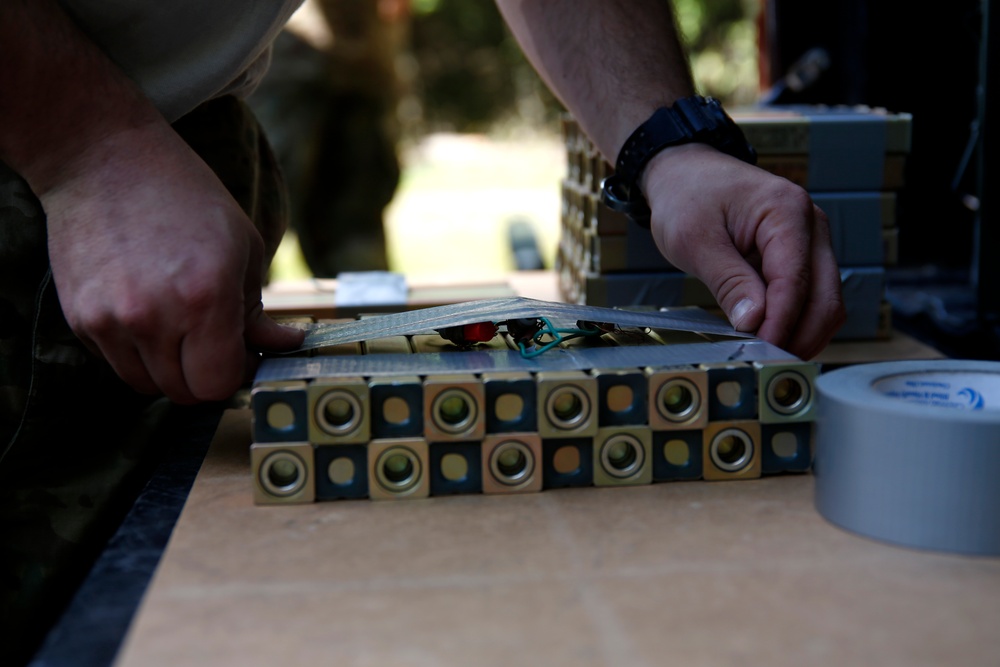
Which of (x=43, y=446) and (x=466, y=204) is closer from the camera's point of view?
(x=43, y=446)

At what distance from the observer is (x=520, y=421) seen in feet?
2.74

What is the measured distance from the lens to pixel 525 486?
0.86 metres

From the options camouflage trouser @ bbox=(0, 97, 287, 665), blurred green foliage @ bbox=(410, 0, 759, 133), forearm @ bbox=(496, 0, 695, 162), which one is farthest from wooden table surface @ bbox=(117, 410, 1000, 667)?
blurred green foliage @ bbox=(410, 0, 759, 133)

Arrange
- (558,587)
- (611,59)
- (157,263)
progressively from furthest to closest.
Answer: (611,59) → (157,263) → (558,587)

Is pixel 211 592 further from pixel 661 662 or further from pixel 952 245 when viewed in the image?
pixel 952 245

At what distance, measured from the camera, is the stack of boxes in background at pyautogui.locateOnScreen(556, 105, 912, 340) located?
4.83ft

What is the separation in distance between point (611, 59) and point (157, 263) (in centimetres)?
74

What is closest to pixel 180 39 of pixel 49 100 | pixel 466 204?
pixel 49 100

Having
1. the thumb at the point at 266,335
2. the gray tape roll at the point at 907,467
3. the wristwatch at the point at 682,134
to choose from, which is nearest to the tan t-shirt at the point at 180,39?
the thumb at the point at 266,335

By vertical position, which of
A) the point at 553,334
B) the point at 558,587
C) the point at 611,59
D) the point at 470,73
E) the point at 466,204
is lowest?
the point at 466,204

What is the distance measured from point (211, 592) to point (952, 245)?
1934 millimetres

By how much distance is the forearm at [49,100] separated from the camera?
891mm

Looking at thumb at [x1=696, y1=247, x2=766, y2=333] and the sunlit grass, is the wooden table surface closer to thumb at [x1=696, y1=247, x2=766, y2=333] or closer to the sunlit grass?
thumb at [x1=696, y1=247, x2=766, y2=333]

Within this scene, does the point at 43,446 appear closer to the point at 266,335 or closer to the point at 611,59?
the point at 266,335
